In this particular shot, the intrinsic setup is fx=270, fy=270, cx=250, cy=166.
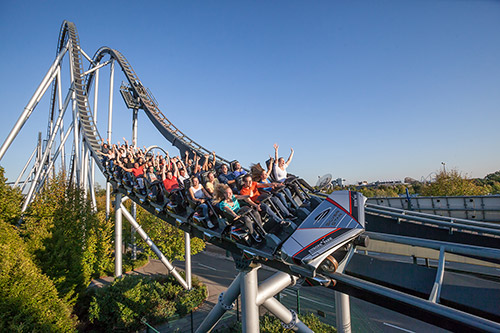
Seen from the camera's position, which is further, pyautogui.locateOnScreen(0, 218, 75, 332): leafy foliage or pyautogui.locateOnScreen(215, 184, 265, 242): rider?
pyautogui.locateOnScreen(0, 218, 75, 332): leafy foliage

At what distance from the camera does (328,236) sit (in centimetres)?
305

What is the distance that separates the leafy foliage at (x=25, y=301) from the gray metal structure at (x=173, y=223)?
3.17m

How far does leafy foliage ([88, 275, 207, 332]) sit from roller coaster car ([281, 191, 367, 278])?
8.75m

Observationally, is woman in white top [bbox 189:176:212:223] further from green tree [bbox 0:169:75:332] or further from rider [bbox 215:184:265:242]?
green tree [bbox 0:169:75:332]

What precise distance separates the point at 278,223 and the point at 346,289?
54.2 inches

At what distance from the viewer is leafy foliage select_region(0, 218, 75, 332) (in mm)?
5891

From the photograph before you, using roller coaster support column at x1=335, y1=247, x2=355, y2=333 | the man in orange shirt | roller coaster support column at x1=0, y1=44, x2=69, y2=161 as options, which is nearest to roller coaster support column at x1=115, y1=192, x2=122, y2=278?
roller coaster support column at x1=0, y1=44, x2=69, y2=161

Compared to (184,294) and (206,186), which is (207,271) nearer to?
(184,294)

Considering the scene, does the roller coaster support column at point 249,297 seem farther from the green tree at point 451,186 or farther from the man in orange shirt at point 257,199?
the green tree at point 451,186

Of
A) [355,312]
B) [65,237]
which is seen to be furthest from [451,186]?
[65,237]

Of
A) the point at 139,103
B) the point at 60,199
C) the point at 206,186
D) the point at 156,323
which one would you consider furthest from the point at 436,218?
the point at 139,103

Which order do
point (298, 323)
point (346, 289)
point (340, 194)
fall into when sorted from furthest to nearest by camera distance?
point (298, 323) → point (340, 194) → point (346, 289)

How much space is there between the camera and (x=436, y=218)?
14.8 feet

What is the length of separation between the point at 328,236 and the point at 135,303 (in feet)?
31.4
